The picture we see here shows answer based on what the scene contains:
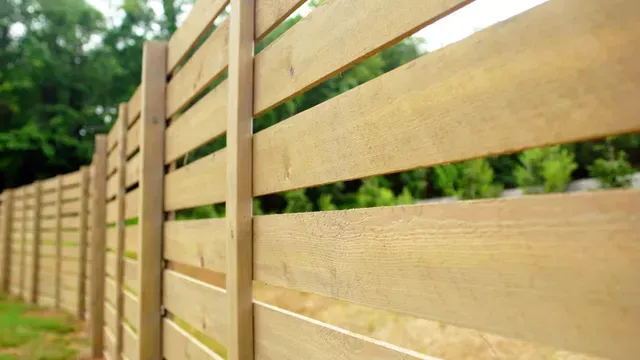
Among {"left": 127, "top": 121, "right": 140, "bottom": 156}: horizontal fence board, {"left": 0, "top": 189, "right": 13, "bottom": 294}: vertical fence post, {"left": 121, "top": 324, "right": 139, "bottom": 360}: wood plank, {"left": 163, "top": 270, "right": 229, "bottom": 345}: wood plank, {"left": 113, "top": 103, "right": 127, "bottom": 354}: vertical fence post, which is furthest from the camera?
{"left": 0, "top": 189, "right": 13, "bottom": 294}: vertical fence post

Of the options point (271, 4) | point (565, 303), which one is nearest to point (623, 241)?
point (565, 303)

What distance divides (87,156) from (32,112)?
8.43 ft

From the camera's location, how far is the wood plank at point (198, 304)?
6.08ft

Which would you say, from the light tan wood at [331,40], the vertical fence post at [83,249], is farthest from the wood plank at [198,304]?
the vertical fence post at [83,249]

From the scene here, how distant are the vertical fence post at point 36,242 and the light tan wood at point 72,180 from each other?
1.36 meters

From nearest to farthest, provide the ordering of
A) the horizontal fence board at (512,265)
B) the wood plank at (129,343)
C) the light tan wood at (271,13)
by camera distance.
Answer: the horizontal fence board at (512,265) < the light tan wood at (271,13) < the wood plank at (129,343)

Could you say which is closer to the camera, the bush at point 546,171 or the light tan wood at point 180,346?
the light tan wood at point 180,346

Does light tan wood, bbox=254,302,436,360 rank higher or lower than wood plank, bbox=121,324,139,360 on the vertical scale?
higher

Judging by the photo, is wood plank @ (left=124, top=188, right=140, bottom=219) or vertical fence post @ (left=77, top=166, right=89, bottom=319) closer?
wood plank @ (left=124, top=188, right=140, bottom=219)

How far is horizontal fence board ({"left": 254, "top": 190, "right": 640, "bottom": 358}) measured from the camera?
639mm

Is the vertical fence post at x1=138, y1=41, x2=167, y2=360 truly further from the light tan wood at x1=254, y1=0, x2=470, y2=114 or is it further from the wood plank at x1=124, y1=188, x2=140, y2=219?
the light tan wood at x1=254, y1=0, x2=470, y2=114

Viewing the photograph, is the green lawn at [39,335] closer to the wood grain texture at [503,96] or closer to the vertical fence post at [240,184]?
the vertical fence post at [240,184]

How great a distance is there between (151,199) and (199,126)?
Result: 2.56 ft

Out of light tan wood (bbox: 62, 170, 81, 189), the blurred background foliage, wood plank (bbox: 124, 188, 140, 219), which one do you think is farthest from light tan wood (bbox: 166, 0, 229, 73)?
the blurred background foliage
